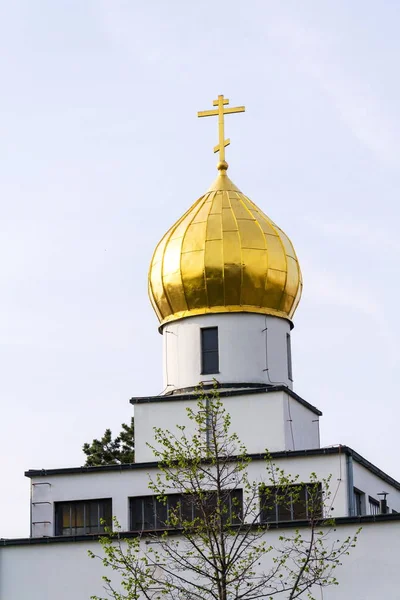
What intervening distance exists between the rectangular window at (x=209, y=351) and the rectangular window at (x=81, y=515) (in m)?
3.71

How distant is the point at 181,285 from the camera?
3081cm

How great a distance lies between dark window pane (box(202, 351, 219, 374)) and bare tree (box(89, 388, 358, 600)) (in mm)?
1450

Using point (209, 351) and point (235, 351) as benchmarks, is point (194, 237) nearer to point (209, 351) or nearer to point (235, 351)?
point (209, 351)

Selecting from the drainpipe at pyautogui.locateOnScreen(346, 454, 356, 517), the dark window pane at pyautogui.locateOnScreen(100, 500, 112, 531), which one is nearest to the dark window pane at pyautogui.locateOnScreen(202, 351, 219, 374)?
the dark window pane at pyautogui.locateOnScreen(100, 500, 112, 531)

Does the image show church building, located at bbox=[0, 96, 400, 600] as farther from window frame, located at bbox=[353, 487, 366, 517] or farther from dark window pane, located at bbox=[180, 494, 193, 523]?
dark window pane, located at bbox=[180, 494, 193, 523]

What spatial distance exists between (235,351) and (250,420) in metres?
1.73

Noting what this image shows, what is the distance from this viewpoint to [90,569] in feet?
91.1

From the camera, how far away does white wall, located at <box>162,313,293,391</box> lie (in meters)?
30.4

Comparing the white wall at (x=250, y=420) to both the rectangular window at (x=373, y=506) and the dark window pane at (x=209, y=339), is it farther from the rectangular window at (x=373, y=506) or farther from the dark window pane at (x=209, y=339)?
the rectangular window at (x=373, y=506)

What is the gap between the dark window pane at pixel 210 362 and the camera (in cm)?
3048

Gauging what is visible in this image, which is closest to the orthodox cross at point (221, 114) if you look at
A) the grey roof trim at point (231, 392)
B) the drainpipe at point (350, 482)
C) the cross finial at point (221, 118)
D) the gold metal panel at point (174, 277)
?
the cross finial at point (221, 118)

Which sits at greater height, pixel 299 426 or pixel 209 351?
pixel 209 351

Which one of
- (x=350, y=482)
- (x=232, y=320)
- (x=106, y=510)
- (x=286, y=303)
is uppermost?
(x=286, y=303)

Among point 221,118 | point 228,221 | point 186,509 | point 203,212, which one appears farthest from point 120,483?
point 221,118
